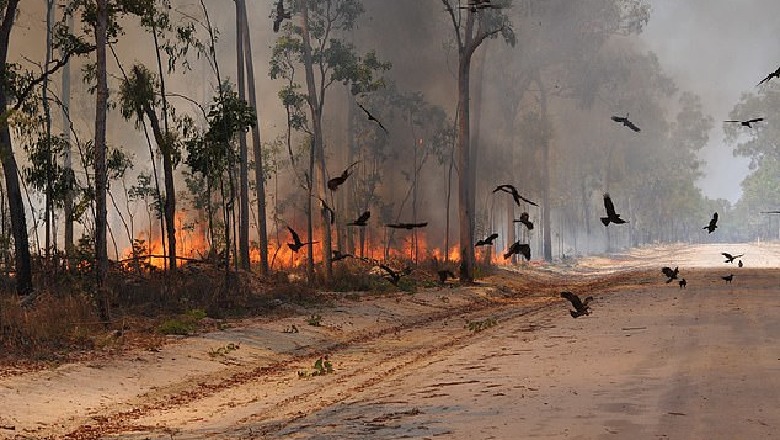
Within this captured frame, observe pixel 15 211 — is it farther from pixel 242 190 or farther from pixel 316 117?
pixel 316 117

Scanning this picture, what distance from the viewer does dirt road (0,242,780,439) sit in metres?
12.3

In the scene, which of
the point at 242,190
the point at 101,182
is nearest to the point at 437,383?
the point at 101,182

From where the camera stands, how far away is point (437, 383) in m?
16.0

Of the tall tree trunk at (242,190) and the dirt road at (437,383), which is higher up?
the tall tree trunk at (242,190)

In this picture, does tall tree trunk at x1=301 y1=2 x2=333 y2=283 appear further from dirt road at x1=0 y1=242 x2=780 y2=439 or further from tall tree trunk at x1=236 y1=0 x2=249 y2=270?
dirt road at x1=0 y1=242 x2=780 y2=439

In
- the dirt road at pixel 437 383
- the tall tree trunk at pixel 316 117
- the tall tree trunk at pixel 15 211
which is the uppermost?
the tall tree trunk at pixel 316 117

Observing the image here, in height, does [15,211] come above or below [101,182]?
below

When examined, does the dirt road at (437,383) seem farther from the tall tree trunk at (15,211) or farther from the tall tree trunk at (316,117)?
the tall tree trunk at (316,117)

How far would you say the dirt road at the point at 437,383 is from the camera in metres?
12.3

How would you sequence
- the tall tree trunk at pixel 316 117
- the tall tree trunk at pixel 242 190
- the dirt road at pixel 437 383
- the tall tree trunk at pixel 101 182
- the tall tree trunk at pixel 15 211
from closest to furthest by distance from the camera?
1. the dirt road at pixel 437 383
2. the tall tree trunk at pixel 101 182
3. the tall tree trunk at pixel 15 211
4. the tall tree trunk at pixel 242 190
5. the tall tree trunk at pixel 316 117

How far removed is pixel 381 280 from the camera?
134 feet

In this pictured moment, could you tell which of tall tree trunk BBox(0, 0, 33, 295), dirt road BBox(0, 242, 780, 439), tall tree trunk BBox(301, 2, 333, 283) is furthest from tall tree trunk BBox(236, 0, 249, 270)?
tall tree trunk BBox(0, 0, 33, 295)

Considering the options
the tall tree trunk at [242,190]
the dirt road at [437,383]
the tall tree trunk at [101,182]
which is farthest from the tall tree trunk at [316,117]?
the tall tree trunk at [101,182]

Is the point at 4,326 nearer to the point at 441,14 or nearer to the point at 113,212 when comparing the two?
the point at 441,14
